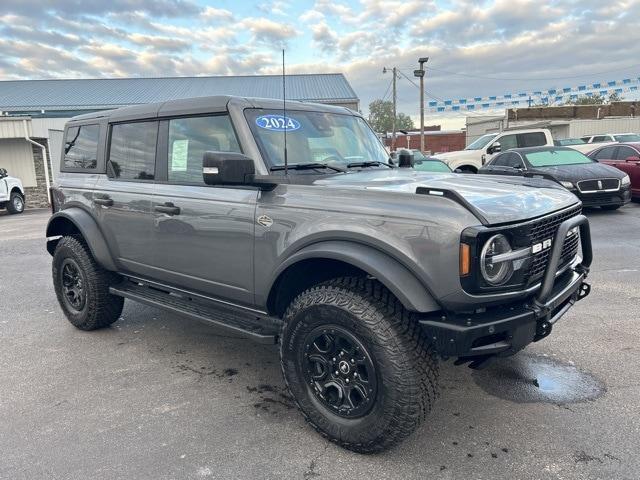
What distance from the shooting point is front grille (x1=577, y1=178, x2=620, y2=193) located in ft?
32.5

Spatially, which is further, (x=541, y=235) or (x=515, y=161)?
(x=515, y=161)

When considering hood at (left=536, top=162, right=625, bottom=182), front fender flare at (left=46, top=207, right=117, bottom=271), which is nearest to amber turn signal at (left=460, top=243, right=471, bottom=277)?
front fender flare at (left=46, top=207, right=117, bottom=271)

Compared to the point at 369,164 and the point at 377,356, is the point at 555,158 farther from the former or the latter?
the point at 377,356

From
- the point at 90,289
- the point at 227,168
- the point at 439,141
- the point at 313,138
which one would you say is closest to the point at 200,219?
the point at 227,168

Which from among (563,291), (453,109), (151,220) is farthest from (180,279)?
(453,109)

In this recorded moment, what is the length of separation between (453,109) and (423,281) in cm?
4149

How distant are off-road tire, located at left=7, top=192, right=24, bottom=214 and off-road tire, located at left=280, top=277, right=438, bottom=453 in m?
17.2

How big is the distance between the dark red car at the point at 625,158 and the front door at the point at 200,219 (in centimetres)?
1151

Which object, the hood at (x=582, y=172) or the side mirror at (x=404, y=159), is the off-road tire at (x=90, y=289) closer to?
the side mirror at (x=404, y=159)

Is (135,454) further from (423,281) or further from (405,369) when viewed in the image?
(423,281)

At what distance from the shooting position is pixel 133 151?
4.09 m

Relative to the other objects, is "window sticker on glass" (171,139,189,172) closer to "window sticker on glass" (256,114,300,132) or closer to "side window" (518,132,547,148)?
"window sticker on glass" (256,114,300,132)

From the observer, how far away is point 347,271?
9.45 ft

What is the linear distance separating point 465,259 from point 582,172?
9.34 meters
